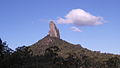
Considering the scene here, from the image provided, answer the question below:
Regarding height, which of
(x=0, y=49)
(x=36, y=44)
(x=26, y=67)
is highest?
(x=36, y=44)

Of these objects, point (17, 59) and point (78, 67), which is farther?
point (78, 67)

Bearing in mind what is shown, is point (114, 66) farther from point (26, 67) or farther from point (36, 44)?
point (36, 44)

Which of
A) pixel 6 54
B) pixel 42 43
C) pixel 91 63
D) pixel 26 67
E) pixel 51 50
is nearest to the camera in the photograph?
pixel 26 67

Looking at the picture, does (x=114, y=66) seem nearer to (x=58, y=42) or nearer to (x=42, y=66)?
(x=42, y=66)

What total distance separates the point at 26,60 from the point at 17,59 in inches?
214

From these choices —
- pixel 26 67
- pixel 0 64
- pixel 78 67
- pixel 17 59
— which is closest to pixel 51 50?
pixel 78 67

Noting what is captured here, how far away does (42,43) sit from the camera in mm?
188625

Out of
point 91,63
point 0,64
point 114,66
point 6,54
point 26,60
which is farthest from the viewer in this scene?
point 91,63

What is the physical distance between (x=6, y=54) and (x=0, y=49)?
7.40m

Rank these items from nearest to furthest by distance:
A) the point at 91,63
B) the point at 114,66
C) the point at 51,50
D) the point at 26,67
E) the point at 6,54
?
1. the point at 26,67
2. the point at 6,54
3. the point at 51,50
4. the point at 114,66
5. the point at 91,63

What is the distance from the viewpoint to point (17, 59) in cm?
7138

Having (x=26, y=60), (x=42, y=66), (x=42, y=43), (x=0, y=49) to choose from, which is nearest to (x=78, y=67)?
(x=26, y=60)

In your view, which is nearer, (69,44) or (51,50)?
(51,50)

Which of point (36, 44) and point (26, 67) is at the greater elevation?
point (36, 44)
